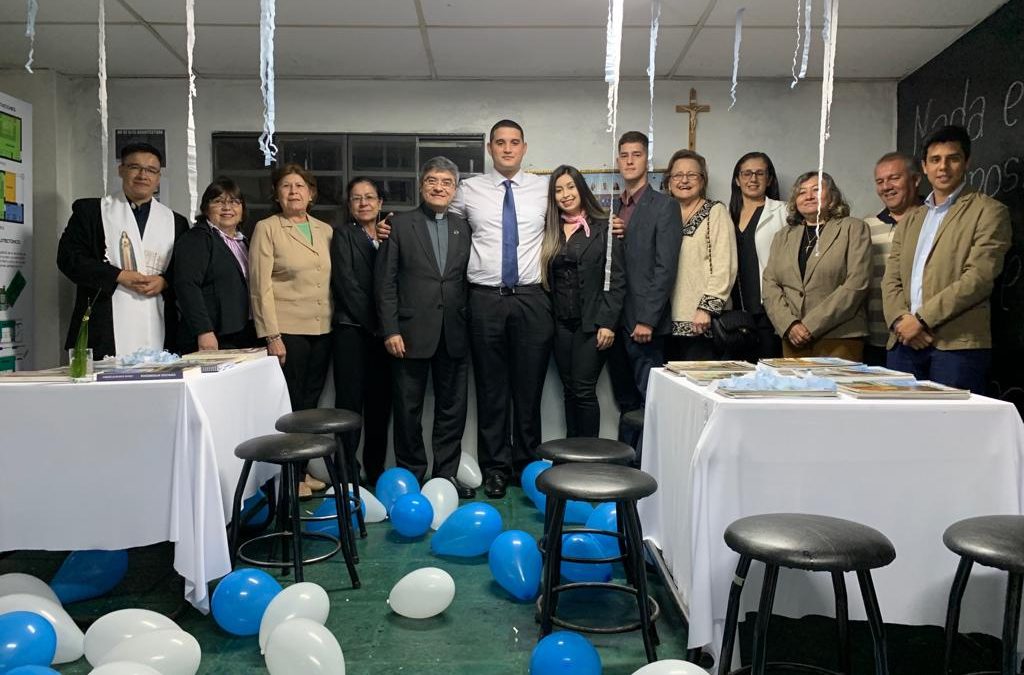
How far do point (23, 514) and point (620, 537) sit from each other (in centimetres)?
184

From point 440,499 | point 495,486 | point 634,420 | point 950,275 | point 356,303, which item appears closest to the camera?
point 634,420

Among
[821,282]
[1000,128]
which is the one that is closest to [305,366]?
[821,282]

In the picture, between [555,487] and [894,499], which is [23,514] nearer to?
[555,487]

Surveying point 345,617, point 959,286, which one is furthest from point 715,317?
point 345,617

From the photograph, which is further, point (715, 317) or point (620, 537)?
point (715, 317)

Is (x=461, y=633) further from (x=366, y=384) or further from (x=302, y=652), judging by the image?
(x=366, y=384)

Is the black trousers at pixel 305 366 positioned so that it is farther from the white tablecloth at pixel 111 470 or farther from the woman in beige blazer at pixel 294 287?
the white tablecloth at pixel 111 470

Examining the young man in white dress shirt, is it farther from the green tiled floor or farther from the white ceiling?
the green tiled floor

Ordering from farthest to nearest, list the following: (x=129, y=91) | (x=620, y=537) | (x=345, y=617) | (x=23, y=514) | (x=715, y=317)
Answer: (x=129, y=91), (x=715, y=317), (x=620, y=537), (x=345, y=617), (x=23, y=514)

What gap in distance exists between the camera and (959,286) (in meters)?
3.03

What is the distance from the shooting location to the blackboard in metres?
3.45

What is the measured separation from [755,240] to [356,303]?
210 centimetres

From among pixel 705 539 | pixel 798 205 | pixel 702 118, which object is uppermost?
pixel 702 118

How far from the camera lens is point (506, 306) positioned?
147 inches
